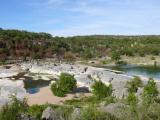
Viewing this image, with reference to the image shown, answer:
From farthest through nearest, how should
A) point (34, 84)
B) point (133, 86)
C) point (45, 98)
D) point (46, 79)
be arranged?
point (46, 79) < point (34, 84) < point (45, 98) < point (133, 86)

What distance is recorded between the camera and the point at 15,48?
169 m

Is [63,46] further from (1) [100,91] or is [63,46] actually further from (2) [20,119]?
(2) [20,119]

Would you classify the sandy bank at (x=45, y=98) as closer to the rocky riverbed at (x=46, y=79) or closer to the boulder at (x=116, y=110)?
the rocky riverbed at (x=46, y=79)

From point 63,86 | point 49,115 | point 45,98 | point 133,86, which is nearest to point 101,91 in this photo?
point 133,86

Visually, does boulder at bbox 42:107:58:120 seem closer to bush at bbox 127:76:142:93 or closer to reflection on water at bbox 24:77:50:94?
bush at bbox 127:76:142:93

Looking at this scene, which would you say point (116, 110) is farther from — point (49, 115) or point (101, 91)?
point (101, 91)

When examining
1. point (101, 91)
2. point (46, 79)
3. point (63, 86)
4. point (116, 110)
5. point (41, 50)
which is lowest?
point (46, 79)

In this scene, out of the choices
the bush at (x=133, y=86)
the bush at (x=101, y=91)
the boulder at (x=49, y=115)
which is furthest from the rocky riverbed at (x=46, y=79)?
the boulder at (x=49, y=115)

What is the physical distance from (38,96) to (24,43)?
117 meters

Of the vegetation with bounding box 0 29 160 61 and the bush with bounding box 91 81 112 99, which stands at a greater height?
the bush with bounding box 91 81 112 99

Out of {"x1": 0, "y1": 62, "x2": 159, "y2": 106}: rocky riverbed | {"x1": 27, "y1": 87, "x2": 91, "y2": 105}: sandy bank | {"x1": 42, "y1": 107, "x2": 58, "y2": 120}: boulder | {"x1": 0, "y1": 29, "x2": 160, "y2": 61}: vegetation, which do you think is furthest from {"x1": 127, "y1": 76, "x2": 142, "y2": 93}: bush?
{"x1": 0, "y1": 29, "x2": 160, "y2": 61}: vegetation

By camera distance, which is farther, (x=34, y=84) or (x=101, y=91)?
(x=34, y=84)

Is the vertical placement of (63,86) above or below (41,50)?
above

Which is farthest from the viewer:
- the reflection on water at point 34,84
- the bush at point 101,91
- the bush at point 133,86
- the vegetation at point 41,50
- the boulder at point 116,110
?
the vegetation at point 41,50
